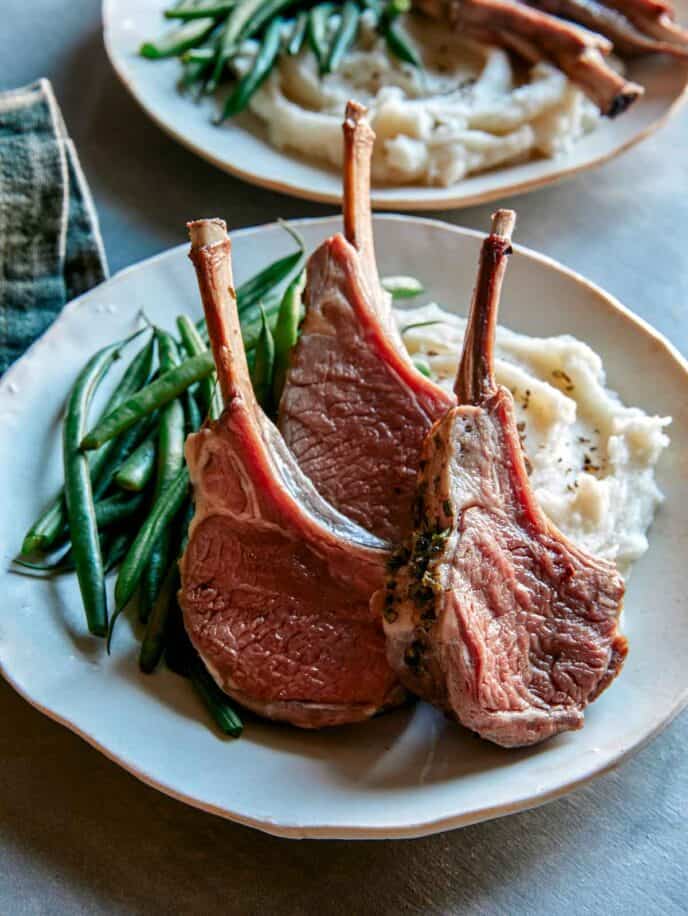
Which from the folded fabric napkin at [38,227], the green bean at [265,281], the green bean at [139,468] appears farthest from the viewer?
the folded fabric napkin at [38,227]

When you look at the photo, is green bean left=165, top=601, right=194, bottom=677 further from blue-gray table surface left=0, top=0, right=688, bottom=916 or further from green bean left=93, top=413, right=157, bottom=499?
green bean left=93, top=413, right=157, bottom=499

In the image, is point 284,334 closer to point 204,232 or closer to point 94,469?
point 204,232

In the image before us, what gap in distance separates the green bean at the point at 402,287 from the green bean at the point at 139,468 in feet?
4.01

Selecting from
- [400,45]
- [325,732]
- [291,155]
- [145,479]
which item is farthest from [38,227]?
[325,732]

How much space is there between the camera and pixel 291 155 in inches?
205

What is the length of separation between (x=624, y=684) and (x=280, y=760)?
108 centimetres

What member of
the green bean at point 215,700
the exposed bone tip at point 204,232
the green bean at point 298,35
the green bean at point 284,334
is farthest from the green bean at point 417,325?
the green bean at point 298,35

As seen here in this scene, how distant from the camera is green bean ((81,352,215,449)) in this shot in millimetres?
3709

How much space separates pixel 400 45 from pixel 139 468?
3.18m

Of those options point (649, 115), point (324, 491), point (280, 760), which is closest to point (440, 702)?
point (280, 760)

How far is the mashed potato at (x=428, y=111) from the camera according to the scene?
16.4 feet

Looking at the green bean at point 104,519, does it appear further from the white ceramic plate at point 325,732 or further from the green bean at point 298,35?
the green bean at point 298,35

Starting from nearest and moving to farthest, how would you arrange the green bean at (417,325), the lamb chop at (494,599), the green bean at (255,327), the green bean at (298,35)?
the lamb chop at (494,599) < the green bean at (255,327) < the green bean at (417,325) < the green bean at (298,35)

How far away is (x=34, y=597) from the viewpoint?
11.2 ft
